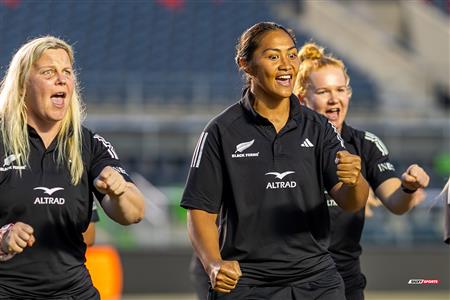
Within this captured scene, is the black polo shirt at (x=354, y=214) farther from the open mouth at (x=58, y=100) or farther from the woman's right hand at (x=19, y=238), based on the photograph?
the woman's right hand at (x=19, y=238)

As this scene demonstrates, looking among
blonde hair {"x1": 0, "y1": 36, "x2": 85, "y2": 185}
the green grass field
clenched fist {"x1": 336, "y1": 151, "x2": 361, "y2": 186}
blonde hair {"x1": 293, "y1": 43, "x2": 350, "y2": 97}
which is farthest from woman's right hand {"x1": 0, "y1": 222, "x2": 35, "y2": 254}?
the green grass field

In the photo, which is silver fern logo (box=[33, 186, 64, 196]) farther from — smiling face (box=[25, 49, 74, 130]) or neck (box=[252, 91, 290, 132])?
neck (box=[252, 91, 290, 132])

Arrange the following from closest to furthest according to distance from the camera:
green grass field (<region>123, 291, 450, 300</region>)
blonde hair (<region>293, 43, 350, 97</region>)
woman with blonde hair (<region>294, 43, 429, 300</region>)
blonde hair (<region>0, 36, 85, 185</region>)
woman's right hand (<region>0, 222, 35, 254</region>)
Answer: woman's right hand (<region>0, 222, 35, 254</region>) → blonde hair (<region>0, 36, 85, 185</region>) → woman with blonde hair (<region>294, 43, 429, 300</region>) → blonde hair (<region>293, 43, 350, 97</region>) → green grass field (<region>123, 291, 450, 300</region>)

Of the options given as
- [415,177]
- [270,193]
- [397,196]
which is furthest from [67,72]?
[397,196]

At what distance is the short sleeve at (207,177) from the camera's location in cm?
468

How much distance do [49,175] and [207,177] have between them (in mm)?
670

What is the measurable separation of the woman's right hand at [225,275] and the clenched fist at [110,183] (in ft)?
1.66

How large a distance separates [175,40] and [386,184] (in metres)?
15.1

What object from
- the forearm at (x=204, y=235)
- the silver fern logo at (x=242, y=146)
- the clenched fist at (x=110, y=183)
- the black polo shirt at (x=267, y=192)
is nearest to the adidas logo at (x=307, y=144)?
the black polo shirt at (x=267, y=192)

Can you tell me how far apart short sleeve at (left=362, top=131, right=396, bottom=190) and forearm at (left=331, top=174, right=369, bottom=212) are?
44.5 inches

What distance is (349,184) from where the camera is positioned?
14.4 feet

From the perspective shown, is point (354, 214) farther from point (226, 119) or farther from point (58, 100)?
point (58, 100)

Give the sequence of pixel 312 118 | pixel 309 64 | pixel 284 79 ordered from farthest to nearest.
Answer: pixel 309 64, pixel 312 118, pixel 284 79

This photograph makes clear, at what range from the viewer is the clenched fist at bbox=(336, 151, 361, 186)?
4.32m
